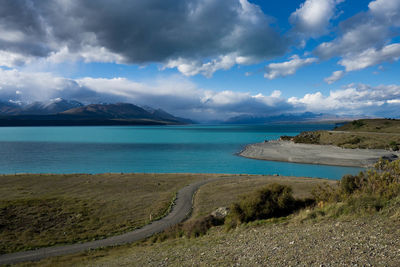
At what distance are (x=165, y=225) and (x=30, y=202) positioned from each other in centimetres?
1961

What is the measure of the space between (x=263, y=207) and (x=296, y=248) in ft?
30.1

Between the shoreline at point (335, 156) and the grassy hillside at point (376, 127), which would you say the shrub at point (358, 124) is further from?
the shoreline at point (335, 156)

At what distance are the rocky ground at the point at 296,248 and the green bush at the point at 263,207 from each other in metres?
3.29

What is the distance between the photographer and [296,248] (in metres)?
11.3

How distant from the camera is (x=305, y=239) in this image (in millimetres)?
12227

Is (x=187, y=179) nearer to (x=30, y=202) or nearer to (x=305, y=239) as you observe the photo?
(x=30, y=202)

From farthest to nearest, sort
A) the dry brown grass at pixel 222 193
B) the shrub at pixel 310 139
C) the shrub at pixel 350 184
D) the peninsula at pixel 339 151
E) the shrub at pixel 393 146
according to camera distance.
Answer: the shrub at pixel 310 139
the shrub at pixel 393 146
the peninsula at pixel 339 151
the dry brown grass at pixel 222 193
the shrub at pixel 350 184

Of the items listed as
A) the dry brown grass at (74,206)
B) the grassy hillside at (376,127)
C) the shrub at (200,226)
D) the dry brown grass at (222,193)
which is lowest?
the dry brown grass at (74,206)

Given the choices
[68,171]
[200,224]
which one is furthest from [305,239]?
[68,171]

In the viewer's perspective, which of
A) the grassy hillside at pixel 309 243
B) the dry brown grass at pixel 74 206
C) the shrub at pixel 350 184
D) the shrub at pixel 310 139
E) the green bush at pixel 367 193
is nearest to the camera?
the grassy hillside at pixel 309 243

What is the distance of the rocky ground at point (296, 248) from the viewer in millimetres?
9617

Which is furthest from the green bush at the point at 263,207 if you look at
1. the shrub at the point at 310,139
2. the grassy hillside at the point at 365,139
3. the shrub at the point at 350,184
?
the shrub at the point at 310,139

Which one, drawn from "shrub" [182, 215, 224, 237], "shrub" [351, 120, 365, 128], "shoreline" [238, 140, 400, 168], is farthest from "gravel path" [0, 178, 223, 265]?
"shrub" [351, 120, 365, 128]

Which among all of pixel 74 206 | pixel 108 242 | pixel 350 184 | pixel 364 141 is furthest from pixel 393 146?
pixel 74 206
